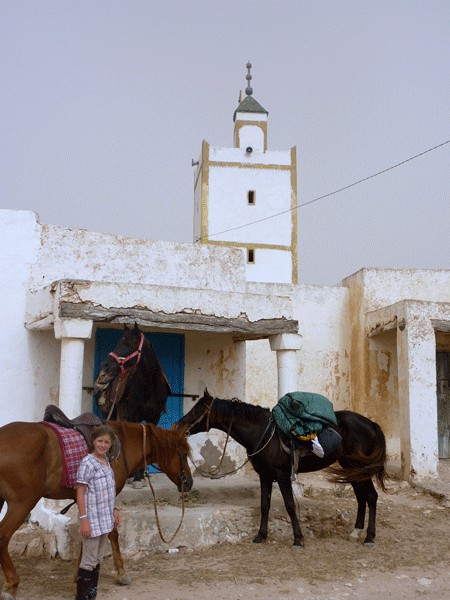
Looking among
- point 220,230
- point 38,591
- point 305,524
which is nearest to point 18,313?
point 38,591

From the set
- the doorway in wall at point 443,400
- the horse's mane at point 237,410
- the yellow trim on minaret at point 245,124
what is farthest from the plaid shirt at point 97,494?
the yellow trim on minaret at point 245,124

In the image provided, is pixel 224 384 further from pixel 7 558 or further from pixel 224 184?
pixel 224 184

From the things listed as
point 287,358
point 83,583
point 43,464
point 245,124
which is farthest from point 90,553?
point 245,124

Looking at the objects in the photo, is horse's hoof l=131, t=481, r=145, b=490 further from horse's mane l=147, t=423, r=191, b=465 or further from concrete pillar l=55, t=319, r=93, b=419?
horse's mane l=147, t=423, r=191, b=465

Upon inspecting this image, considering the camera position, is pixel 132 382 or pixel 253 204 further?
pixel 253 204

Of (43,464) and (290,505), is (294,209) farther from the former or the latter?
(43,464)

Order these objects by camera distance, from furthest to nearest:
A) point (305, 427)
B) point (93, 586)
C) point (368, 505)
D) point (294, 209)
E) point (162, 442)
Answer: point (294, 209), point (368, 505), point (305, 427), point (162, 442), point (93, 586)

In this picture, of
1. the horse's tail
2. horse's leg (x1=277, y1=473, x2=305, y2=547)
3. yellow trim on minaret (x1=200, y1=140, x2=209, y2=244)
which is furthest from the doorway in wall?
yellow trim on minaret (x1=200, y1=140, x2=209, y2=244)

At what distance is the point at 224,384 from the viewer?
9320mm

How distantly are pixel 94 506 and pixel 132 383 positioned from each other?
→ 272cm

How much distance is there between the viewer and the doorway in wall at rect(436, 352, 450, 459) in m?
12.5

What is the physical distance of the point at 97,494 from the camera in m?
4.25

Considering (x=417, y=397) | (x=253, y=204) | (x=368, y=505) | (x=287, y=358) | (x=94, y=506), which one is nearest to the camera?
(x=94, y=506)

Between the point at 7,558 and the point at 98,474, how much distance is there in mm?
933
